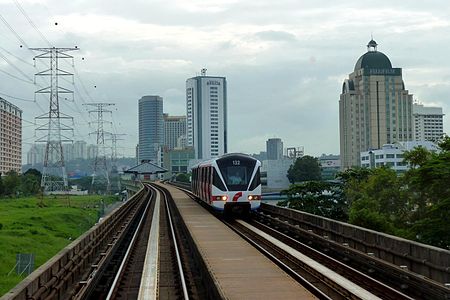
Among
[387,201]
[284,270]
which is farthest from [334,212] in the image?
[284,270]

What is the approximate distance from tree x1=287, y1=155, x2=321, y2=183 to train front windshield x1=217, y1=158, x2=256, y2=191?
201 feet

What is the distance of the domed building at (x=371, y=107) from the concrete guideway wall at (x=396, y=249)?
419 feet

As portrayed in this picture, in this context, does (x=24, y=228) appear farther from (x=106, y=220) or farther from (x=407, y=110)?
(x=407, y=110)

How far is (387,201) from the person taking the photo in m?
45.2

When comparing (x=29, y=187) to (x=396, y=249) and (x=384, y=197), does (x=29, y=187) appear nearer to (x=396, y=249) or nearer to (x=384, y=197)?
(x=384, y=197)

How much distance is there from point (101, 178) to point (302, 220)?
12097 centimetres

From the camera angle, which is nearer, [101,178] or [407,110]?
[101,178]

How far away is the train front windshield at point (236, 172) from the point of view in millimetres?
30078

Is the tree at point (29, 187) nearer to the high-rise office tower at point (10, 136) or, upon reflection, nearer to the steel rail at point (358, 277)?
the high-rise office tower at point (10, 136)

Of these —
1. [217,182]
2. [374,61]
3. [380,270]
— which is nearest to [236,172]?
[217,182]

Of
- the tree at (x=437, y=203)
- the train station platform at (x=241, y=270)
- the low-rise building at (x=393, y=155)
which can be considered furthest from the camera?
the low-rise building at (x=393, y=155)

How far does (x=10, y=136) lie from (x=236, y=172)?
16175 centimetres

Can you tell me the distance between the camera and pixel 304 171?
91688 millimetres

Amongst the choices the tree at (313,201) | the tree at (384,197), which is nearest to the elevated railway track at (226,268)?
the tree at (384,197)
